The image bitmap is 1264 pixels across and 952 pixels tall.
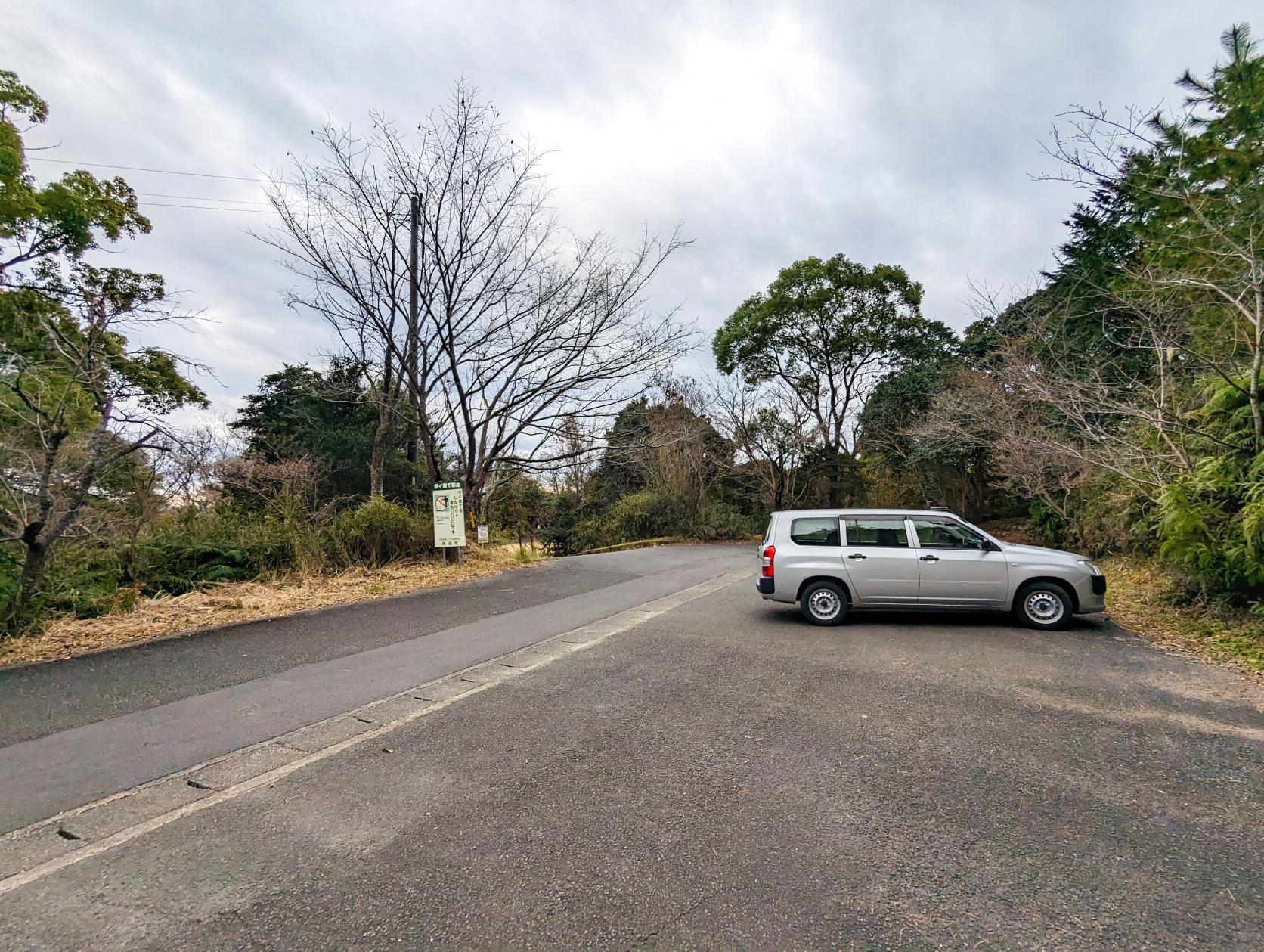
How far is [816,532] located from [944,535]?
1.59 m

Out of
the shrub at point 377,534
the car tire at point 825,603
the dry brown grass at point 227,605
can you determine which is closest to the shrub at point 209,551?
the dry brown grass at point 227,605

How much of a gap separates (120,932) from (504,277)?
495 inches

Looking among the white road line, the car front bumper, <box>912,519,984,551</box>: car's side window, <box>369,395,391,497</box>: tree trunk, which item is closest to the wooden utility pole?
<box>369,395,391,497</box>: tree trunk

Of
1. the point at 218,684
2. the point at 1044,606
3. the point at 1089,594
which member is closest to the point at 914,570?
the point at 1044,606

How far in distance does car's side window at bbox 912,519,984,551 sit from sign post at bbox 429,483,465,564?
8389mm

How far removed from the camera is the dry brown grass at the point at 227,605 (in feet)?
19.2

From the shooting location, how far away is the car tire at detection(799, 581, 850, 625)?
729 centimetres

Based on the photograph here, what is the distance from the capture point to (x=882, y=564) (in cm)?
730

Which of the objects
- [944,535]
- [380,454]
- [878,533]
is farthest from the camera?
[380,454]

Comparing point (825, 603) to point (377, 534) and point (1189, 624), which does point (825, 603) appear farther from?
point (377, 534)

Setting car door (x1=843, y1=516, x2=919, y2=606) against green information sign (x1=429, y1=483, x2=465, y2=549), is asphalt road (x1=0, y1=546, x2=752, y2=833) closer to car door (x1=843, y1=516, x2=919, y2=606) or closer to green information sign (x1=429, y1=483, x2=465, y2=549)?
green information sign (x1=429, y1=483, x2=465, y2=549)

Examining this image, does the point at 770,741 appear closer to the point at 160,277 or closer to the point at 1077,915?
the point at 1077,915

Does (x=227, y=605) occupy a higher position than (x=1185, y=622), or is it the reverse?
(x=227, y=605)

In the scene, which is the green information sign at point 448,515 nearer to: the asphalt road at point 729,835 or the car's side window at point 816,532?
the car's side window at point 816,532
